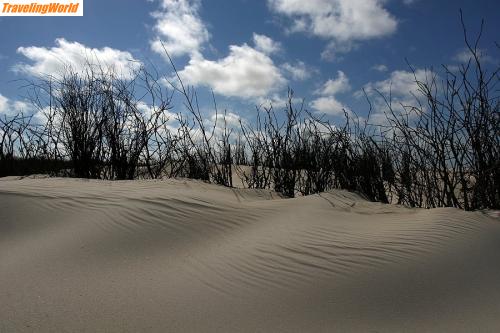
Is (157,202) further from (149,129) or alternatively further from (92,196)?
(149,129)

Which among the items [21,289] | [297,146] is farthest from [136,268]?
[297,146]

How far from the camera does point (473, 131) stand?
3441mm

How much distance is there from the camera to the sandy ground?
159 centimetres

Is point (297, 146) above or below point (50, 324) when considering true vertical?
above

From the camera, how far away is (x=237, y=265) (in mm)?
1990

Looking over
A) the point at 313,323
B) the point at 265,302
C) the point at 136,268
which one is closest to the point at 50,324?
the point at 136,268

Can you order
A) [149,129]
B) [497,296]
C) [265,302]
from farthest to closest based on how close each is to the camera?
[149,129] < [497,296] < [265,302]

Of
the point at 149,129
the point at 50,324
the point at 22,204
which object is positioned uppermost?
the point at 149,129

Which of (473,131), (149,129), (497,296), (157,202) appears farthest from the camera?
(149,129)

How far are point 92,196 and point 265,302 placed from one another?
1751 mm

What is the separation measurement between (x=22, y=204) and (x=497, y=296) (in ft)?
9.33

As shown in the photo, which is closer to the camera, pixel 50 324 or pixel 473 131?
pixel 50 324

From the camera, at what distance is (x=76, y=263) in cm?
201

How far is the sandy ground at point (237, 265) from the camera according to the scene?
159cm
